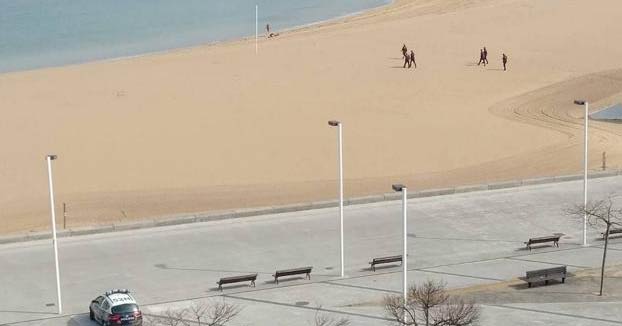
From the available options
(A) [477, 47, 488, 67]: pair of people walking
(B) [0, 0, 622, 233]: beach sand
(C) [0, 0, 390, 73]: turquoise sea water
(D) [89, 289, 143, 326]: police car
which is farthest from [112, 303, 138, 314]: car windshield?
(C) [0, 0, 390, 73]: turquoise sea water

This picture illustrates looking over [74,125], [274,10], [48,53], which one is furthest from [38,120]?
[274,10]

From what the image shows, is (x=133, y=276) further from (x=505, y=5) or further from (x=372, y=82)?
(x=505, y=5)

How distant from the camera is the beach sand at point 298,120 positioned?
35.2 m

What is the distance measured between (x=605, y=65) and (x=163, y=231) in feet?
93.9

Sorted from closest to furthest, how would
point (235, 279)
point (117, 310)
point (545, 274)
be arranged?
1. point (117, 310)
2. point (545, 274)
3. point (235, 279)

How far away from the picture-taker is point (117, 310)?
2270 centimetres

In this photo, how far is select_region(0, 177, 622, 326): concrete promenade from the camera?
955 inches

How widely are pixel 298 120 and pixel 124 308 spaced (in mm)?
19991

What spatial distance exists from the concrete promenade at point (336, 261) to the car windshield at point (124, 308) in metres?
1.41

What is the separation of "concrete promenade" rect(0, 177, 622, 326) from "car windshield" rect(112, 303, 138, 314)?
141 centimetres

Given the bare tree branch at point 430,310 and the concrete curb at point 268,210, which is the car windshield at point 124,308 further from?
the concrete curb at point 268,210

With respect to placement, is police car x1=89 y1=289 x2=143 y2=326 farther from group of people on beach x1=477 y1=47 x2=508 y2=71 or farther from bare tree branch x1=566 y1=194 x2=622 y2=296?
group of people on beach x1=477 y1=47 x2=508 y2=71

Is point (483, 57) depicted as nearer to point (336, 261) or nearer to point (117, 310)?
point (336, 261)

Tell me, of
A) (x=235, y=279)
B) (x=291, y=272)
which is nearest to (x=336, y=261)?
(x=291, y=272)
